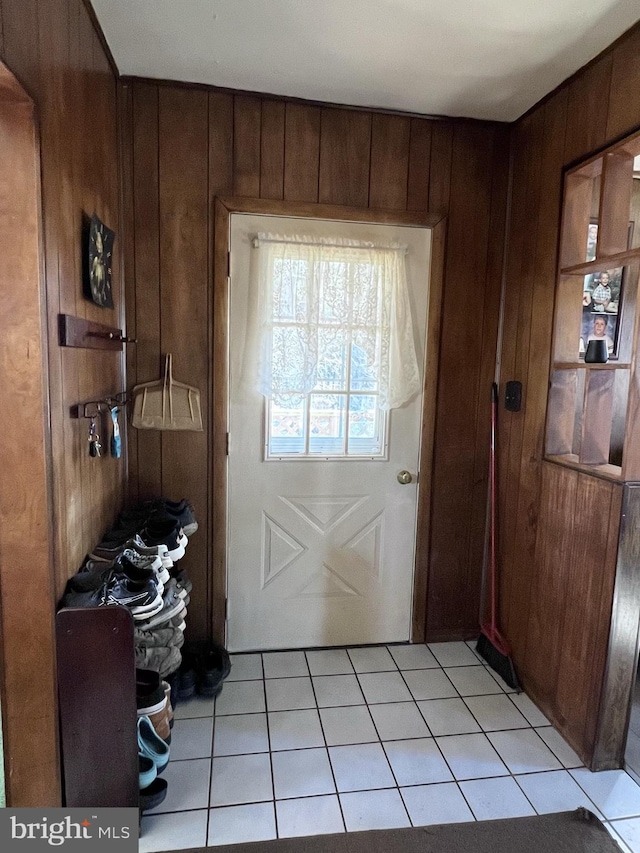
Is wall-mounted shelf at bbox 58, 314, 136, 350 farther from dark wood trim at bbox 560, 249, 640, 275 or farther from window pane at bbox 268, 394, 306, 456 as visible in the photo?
dark wood trim at bbox 560, 249, 640, 275

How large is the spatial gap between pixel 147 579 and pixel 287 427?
97 cm

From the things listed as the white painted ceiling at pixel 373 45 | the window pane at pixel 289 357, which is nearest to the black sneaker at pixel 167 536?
the window pane at pixel 289 357

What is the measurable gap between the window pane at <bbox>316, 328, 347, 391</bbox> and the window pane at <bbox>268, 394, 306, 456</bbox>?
0.14 m

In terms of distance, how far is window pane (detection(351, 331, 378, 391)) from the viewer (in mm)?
2242

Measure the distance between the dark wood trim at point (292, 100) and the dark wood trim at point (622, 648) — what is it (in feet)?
5.64

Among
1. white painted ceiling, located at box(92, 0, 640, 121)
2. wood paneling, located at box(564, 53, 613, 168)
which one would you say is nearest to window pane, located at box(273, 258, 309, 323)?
white painted ceiling, located at box(92, 0, 640, 121)

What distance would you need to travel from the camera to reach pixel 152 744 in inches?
59.9

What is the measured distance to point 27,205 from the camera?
119cm

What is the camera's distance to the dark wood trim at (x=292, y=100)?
2.00 m

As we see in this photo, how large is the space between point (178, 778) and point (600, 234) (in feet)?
7.83

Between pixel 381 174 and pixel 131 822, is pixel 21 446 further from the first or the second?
pixel 381 174

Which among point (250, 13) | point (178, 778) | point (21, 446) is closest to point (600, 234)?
point (250, 13)

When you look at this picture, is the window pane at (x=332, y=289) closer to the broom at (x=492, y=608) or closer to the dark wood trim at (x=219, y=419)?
the dark wood trim at (x=219, y=419)

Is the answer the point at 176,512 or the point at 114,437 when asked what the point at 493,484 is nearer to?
the point at 176,512
